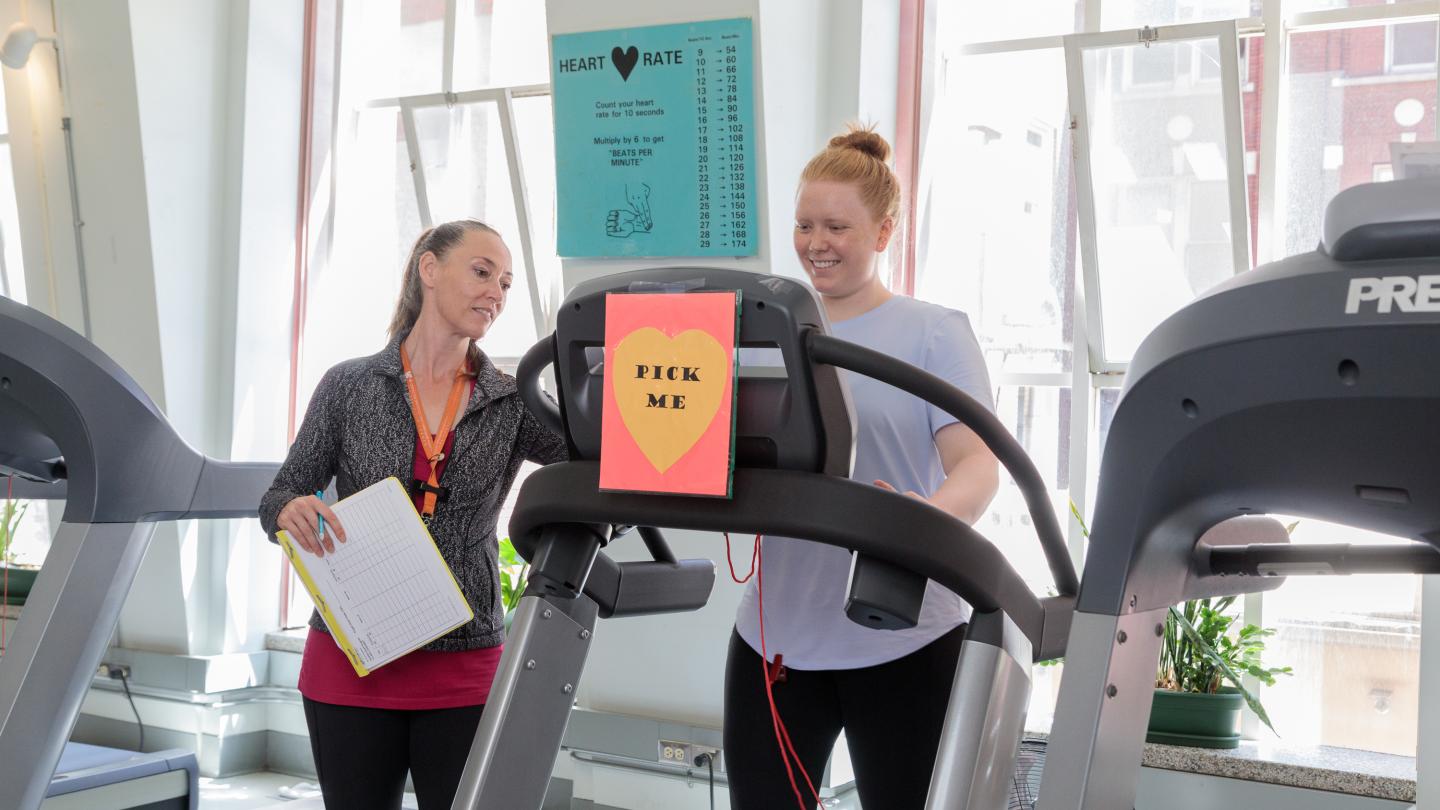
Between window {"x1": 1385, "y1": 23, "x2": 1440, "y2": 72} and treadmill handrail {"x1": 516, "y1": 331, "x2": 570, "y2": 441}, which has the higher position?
window {"x1": 1385, "y1": 23, "x2": 1440, "y2": 72}

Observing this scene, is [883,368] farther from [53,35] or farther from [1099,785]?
[53,35]

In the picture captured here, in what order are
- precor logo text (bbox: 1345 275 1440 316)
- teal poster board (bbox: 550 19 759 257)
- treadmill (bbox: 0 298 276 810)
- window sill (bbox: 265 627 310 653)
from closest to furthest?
precor logo text (bbox: 1345 275 1440 316)
treadmill (bbox: 0 298 276 810)
teal poster board (bbox: 550 19 759 257)
window sill (bbox: 265 627 310 653)

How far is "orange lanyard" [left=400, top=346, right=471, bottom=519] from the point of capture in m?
2.02

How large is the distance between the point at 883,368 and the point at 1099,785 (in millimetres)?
401

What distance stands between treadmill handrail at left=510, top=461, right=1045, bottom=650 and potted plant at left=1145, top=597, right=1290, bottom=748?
1.86 meters

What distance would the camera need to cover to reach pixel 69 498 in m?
1.94

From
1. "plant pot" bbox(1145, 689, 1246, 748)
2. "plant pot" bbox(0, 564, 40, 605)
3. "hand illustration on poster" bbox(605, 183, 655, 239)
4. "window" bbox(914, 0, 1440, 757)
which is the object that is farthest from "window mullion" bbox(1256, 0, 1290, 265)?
"plant pot" bbox(0, 564, 40, 605)

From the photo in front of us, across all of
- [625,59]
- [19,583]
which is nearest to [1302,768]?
[625,59]

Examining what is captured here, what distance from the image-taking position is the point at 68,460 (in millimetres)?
1893

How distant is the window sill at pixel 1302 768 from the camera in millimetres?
2801

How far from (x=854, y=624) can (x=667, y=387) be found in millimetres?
624

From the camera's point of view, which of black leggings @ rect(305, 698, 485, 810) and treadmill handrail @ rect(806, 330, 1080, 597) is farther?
black leggings @ rect(305, 698, 485, 810)

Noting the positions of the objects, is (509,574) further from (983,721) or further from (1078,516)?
(983,721)

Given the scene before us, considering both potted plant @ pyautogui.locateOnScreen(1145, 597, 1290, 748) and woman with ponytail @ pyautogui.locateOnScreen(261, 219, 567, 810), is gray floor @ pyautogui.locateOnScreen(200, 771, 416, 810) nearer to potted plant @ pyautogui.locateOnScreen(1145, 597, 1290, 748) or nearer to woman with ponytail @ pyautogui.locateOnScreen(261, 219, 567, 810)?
woman with ponytail @ pyautogui.locateOnScreen(261, 219, 567, 810)
